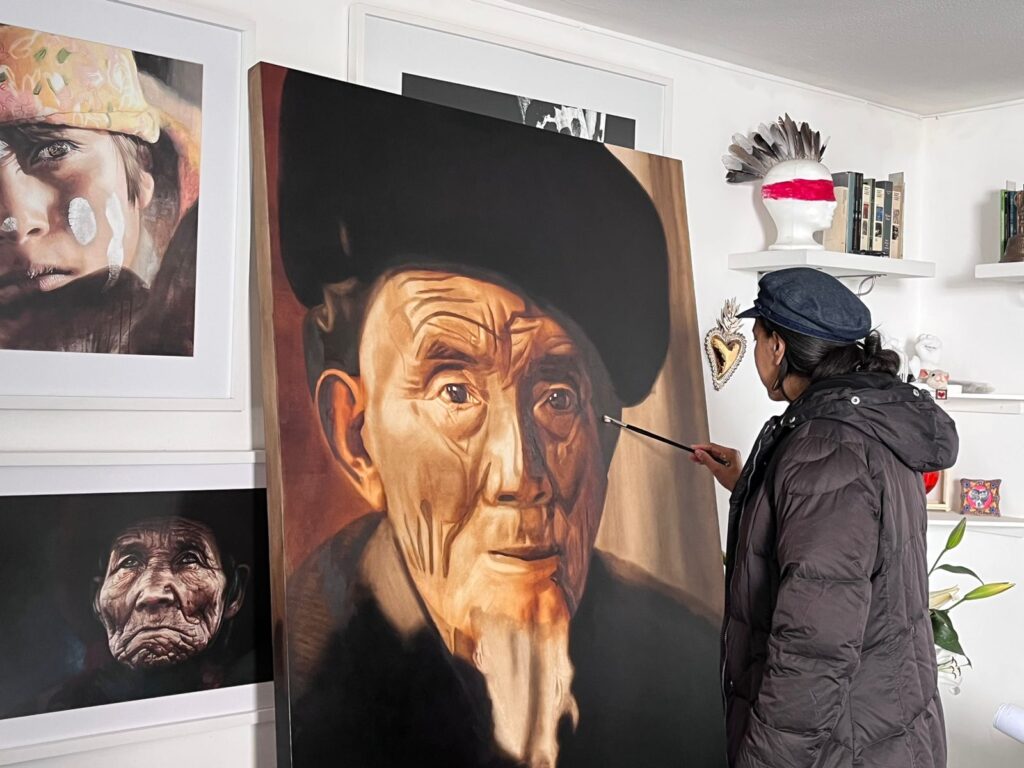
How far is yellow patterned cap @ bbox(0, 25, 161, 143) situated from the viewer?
183 centimetres

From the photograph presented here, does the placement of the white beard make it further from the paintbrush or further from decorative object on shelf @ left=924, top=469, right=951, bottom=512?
decorative object on shelf @ left=924, top=469, right=951, bottom=512

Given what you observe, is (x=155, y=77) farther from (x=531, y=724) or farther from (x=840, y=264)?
(x=840, y=264)

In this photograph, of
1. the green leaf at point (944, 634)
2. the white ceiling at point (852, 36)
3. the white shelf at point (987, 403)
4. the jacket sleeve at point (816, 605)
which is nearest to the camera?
the jacket sleeve at point (816, 605)

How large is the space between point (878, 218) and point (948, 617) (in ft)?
3.95

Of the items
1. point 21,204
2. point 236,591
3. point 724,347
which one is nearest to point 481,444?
point 236,591

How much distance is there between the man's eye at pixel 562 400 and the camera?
2.07 metres

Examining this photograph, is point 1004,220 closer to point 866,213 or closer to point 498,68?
point 866,213

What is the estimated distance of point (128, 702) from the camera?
1960 mm

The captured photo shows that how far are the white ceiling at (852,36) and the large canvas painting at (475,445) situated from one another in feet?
1.54

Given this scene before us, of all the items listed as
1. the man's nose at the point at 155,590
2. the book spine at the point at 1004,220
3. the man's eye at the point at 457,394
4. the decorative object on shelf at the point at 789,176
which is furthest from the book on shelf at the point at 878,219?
the man's nose at the point at 155,590

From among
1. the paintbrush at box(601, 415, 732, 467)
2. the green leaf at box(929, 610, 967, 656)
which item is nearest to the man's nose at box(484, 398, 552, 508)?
the paintbrush at box(601, 415, 732, 467)

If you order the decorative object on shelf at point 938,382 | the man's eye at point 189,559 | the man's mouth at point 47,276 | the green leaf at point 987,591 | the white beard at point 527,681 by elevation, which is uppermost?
the man's mouth at point 47,276

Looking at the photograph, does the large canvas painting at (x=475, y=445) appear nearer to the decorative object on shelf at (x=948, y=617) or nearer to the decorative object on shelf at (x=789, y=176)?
the decorative object on shelf at (x=789, y=176)

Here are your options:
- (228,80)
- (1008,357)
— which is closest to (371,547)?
(228,80)
